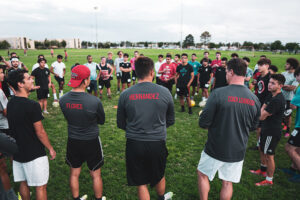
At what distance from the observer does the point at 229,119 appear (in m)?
2.47

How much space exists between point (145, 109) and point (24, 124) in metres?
1.67

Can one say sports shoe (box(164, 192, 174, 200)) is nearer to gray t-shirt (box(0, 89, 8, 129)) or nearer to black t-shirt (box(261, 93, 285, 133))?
black t-shirt (box(261, 93, 285, 133))

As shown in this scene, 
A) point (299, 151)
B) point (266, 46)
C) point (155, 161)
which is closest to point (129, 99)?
point (155, 161)

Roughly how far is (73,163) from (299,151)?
4.08 metres

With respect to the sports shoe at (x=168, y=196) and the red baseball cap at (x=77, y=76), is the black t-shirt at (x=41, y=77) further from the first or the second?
the sports shoe at (x=168, y=196)

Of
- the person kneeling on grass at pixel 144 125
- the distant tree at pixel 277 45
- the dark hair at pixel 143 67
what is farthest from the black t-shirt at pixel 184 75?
the distant tree at pixel 277 45

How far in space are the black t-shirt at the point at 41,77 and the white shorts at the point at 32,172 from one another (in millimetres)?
5491

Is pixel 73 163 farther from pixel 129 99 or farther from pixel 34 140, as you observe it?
pixel 129 99

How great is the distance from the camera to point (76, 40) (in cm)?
13338

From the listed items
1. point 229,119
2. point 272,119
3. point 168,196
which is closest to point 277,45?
point 272,119

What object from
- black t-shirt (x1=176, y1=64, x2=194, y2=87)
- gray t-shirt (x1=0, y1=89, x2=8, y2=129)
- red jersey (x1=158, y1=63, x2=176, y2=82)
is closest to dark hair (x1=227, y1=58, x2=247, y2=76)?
gray t-shirt (x1=0, y1=89, x2=8, y2=129)

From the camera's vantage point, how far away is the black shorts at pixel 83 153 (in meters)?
2.82

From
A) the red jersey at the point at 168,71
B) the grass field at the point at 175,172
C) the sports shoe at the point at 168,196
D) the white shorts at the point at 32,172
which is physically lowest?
the grass field at the point at 175,172

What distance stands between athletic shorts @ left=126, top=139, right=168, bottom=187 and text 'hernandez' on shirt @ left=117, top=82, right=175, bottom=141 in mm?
94
